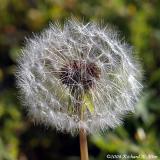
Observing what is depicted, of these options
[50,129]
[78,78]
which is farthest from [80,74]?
[50,129]

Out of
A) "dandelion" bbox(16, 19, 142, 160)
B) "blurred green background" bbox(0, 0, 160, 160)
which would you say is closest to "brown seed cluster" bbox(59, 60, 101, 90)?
"dandelion" bbox(16, 19, 142, 160)

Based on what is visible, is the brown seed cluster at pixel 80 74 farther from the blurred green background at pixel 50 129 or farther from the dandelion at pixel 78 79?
the blurred green background at pixel 50 129

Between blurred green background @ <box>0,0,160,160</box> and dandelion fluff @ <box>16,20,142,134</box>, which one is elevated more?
blurred green background @ <box>0,0,160,160</box>

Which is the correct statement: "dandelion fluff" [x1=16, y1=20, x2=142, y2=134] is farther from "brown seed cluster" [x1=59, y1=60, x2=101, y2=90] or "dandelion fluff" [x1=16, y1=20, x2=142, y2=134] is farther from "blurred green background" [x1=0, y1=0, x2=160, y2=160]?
"blurred green background" [x1=0, y1=0, x2=160, y2=160]

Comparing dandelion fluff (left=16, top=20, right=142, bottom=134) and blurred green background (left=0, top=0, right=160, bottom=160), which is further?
blurred green background (left=0, top=0, right=160, bottom=160)

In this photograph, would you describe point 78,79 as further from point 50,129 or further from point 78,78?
point 50,129

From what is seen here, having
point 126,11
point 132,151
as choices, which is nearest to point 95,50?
point 132,151

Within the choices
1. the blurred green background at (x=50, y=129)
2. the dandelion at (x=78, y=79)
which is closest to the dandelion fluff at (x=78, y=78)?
the dandelion at (x=78, y=79)
